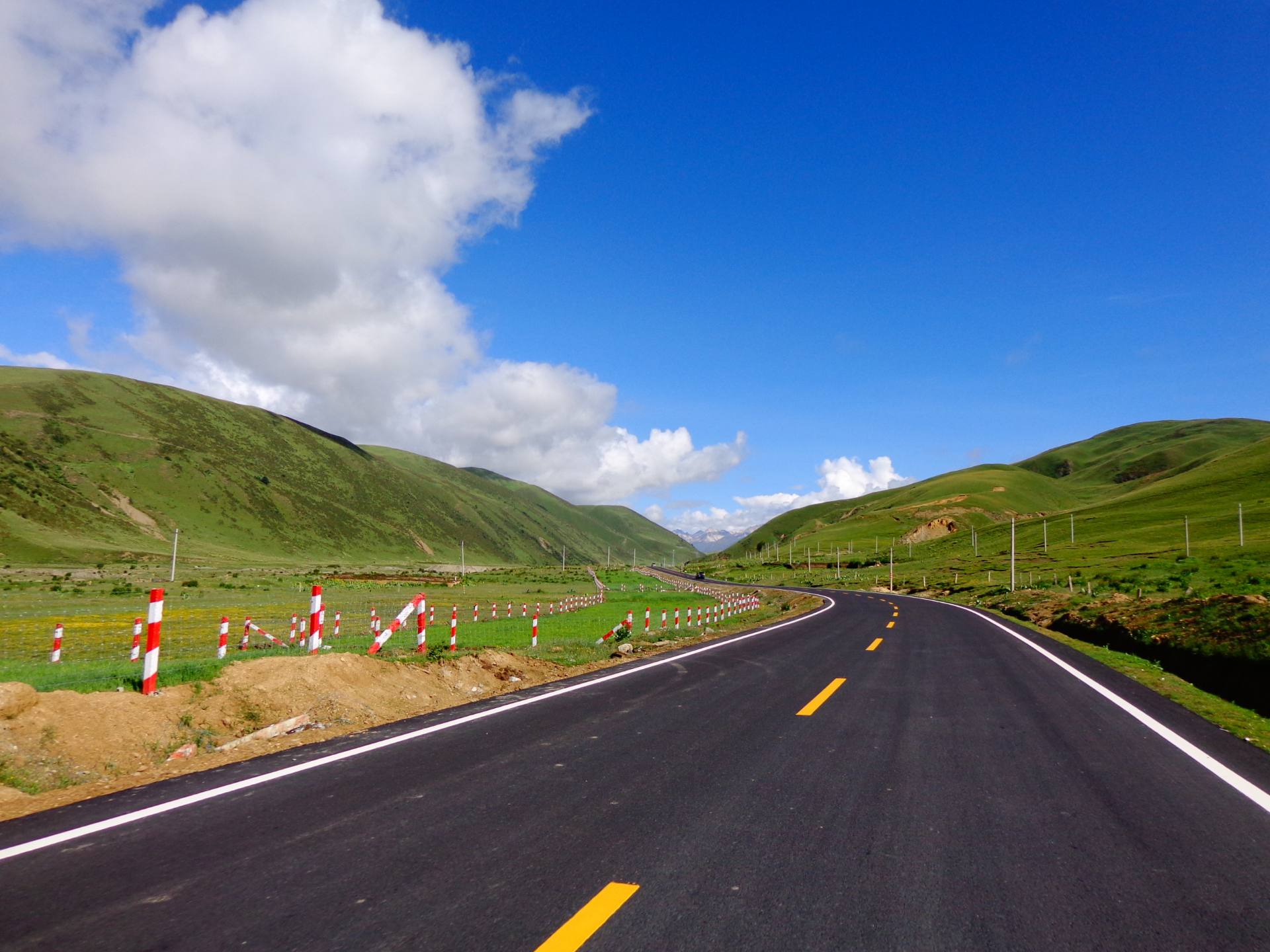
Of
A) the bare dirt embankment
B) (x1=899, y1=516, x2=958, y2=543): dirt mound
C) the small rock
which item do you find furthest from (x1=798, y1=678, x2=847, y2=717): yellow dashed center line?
(x1=899, y1=516, x2=958, y2=543): dirt mound

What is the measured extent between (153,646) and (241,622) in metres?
23.1

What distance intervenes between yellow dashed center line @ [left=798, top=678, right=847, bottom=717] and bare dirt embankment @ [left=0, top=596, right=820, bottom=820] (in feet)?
14.5

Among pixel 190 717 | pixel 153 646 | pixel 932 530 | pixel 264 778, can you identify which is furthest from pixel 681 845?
pixel 932 530

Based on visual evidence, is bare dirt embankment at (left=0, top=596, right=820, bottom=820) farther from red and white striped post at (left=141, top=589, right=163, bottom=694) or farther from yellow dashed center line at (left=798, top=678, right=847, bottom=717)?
yellow dashed center line at (left=798, top=678, right=847, bottom=717)

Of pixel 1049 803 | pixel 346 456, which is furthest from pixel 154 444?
pixel 1049 803

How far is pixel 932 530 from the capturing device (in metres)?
168

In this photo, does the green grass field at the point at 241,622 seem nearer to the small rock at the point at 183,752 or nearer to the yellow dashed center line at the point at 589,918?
the small rock at the point at 183,752

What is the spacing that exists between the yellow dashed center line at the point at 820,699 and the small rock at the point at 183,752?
670 centimetres

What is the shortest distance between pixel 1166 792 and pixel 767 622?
893 inches

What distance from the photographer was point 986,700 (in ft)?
33.2

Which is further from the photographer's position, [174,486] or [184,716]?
[174,486]

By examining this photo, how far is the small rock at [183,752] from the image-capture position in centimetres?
727

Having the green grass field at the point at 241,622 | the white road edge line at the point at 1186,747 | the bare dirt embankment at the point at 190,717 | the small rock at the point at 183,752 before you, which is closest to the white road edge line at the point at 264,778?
the bare dirt embankment at the point at 190,717

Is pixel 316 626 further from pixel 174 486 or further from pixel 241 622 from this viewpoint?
pixel 174 486
